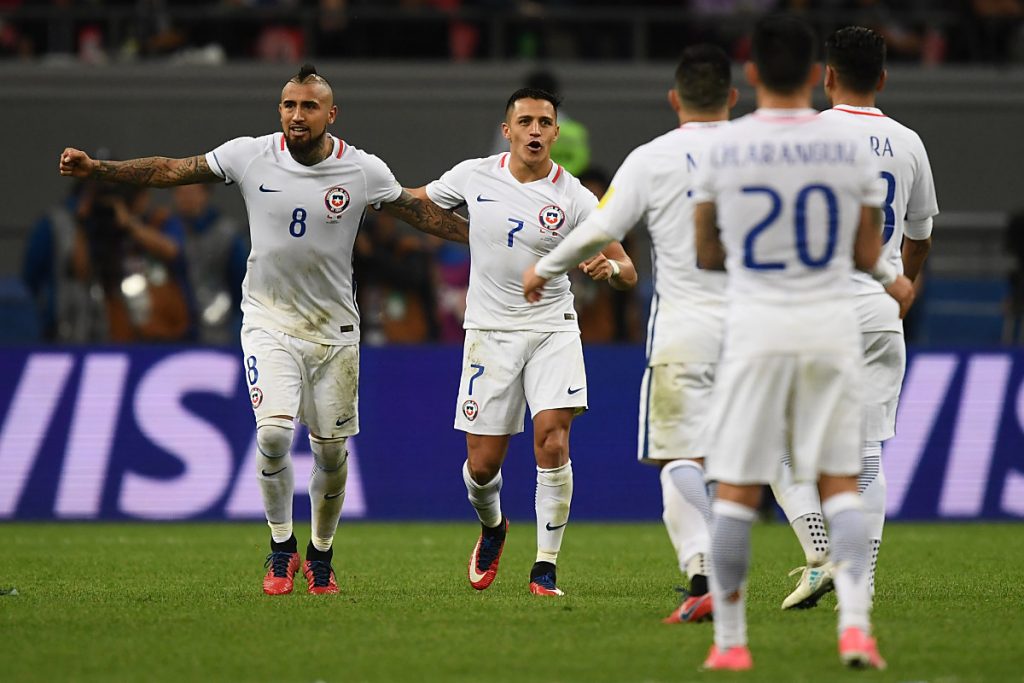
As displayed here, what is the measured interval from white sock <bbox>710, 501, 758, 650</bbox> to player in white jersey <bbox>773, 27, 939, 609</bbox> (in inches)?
70.9

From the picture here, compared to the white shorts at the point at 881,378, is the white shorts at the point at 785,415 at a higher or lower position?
higher

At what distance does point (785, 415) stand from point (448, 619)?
7.59 ft

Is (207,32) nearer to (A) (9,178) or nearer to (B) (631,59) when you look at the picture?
(A) (9,178)

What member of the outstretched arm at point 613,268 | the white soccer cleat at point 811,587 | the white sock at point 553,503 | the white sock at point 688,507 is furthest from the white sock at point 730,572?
the white sock at point 553,503

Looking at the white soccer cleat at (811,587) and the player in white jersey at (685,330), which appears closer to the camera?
the player in white jersey at (685,330)

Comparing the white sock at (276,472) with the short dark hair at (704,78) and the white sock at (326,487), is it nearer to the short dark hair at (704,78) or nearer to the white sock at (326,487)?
the white sock at (326,487)

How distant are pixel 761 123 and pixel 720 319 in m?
1.58

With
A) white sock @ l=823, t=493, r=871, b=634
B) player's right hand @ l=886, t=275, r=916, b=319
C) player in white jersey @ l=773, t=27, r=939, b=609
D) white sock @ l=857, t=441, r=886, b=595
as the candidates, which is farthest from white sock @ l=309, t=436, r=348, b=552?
white sock @ l=823, t=493, r=871, b=634

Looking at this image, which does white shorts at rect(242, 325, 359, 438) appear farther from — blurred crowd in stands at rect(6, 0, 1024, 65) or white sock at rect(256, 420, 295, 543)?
blurred crowd in stands at rect(6, 0, 1024, 65)

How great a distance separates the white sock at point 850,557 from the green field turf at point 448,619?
0.68ft

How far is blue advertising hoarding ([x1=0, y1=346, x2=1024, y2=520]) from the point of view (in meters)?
14.2

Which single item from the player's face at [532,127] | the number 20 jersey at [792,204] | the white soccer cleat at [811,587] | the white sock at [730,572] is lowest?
the white soccer cleat at [811,587]

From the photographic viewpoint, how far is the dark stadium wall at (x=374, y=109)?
21812 millimetres

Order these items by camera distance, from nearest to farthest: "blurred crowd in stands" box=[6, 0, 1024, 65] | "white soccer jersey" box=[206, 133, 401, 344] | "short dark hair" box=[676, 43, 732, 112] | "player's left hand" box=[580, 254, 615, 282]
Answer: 1. "short dark hair" box=[676, 43, 732, 112]
2. "player's left hand" box=[580, 254, 615, 282]
3. "white soccer jersey" box=[206, 133, 401, 344]
4. "blurred crowd in stands" box=[6, 0, 1024, 65]
